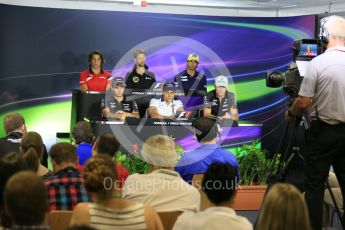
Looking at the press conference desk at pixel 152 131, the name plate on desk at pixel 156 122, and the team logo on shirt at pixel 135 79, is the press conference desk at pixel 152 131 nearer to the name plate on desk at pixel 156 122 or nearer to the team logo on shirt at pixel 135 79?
the name plate on desk at pixel 156 122

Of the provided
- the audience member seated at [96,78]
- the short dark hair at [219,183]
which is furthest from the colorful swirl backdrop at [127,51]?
the short dark hair at [219,183]

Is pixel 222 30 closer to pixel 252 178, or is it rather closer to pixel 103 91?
pixel 103 91

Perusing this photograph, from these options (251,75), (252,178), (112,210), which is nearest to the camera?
(112,210)

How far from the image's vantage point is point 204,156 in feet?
14.7

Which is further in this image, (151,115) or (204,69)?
(204,69)

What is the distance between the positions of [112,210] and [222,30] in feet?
26.3

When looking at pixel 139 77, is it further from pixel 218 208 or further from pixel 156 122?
pixel 218 208

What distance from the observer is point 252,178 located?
23.7ft

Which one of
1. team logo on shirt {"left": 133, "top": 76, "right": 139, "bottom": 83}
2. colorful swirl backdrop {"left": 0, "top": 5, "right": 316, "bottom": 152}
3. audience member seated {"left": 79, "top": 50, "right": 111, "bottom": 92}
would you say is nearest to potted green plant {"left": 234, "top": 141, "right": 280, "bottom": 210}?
team logo on shirt {"left": 133, "top": 76, "right": 139, "bottom": 83}

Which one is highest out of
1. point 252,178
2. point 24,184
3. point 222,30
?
point 222,30

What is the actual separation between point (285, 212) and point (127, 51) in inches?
314

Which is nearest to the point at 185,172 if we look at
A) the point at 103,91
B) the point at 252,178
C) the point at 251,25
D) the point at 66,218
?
the point at 66,218

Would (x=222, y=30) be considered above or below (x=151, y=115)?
above

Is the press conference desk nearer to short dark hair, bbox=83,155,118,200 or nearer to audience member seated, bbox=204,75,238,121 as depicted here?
audience member seated, bbox=204,75,238,121
